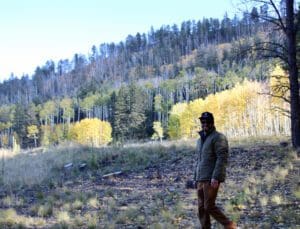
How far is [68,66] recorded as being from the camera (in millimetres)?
185750

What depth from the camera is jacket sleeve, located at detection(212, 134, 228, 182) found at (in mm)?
5730

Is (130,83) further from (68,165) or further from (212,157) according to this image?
(212,157)

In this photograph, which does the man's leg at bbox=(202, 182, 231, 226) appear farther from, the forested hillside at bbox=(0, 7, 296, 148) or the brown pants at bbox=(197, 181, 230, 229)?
the forested hillside at bbox=(0, 7, 296, 148)

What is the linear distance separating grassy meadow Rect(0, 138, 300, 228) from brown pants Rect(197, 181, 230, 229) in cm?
106

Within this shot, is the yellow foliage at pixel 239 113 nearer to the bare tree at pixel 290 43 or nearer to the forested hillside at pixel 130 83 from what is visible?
the forested hillside at pixel 130 83

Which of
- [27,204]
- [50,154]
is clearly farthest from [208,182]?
[50,154]

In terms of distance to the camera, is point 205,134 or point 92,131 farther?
point 92,131

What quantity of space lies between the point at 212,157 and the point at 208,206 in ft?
2.44

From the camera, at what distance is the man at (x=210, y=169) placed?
5.76 metres

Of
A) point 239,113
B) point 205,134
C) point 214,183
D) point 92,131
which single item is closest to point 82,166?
point 205,134

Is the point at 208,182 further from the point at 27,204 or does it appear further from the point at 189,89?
the point at 189,89

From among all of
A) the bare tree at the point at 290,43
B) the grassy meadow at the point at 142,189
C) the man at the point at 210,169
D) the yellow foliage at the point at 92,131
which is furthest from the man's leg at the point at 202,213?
the yellow foliage at the point at 92,131

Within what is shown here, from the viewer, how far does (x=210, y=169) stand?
237 inches

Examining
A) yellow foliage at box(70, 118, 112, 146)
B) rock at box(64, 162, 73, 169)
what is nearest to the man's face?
rock at box(64, 162, 73, 169)
